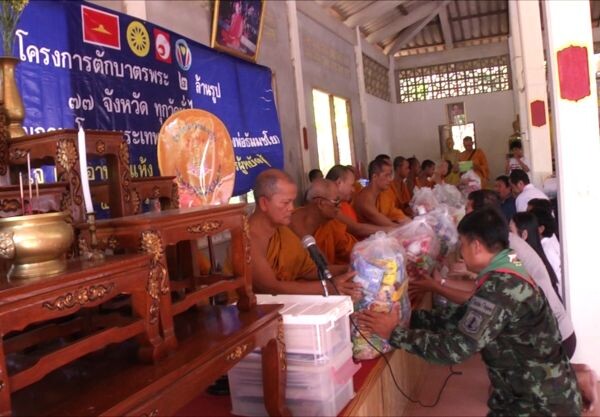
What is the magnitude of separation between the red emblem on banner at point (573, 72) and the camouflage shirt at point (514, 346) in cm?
191

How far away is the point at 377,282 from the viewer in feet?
7.68

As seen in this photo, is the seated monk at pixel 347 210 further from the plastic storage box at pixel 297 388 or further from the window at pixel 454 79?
the window at pixel 454 79

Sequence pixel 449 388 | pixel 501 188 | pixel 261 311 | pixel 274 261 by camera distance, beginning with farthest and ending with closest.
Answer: pixel 501 188 → pixel 449 388 → pixel 274 261 → pixel 261 311

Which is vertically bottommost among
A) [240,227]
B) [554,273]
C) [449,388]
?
[449,388]

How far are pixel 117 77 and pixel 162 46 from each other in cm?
59

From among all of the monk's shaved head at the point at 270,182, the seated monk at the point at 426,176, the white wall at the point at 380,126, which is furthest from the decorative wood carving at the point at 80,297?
the white wall at the point at 380,126

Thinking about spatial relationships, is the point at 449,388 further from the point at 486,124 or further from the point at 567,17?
the point at 486,124

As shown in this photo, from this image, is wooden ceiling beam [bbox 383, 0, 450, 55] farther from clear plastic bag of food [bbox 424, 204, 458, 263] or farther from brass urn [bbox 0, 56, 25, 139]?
brass urn [bbox 0, 56, 25, 139]

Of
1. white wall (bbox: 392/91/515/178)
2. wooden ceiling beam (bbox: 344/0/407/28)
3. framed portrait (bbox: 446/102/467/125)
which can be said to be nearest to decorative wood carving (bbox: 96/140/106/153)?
wooden ceiling beam (bbox: 344/0/407/28)

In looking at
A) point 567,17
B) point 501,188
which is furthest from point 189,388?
point 501,188

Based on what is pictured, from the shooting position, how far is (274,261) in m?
2.80

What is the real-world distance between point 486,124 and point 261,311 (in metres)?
12.8

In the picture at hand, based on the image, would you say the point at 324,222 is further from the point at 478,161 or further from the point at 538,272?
the point at 478,161

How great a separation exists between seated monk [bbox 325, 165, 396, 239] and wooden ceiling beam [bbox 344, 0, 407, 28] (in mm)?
5929
